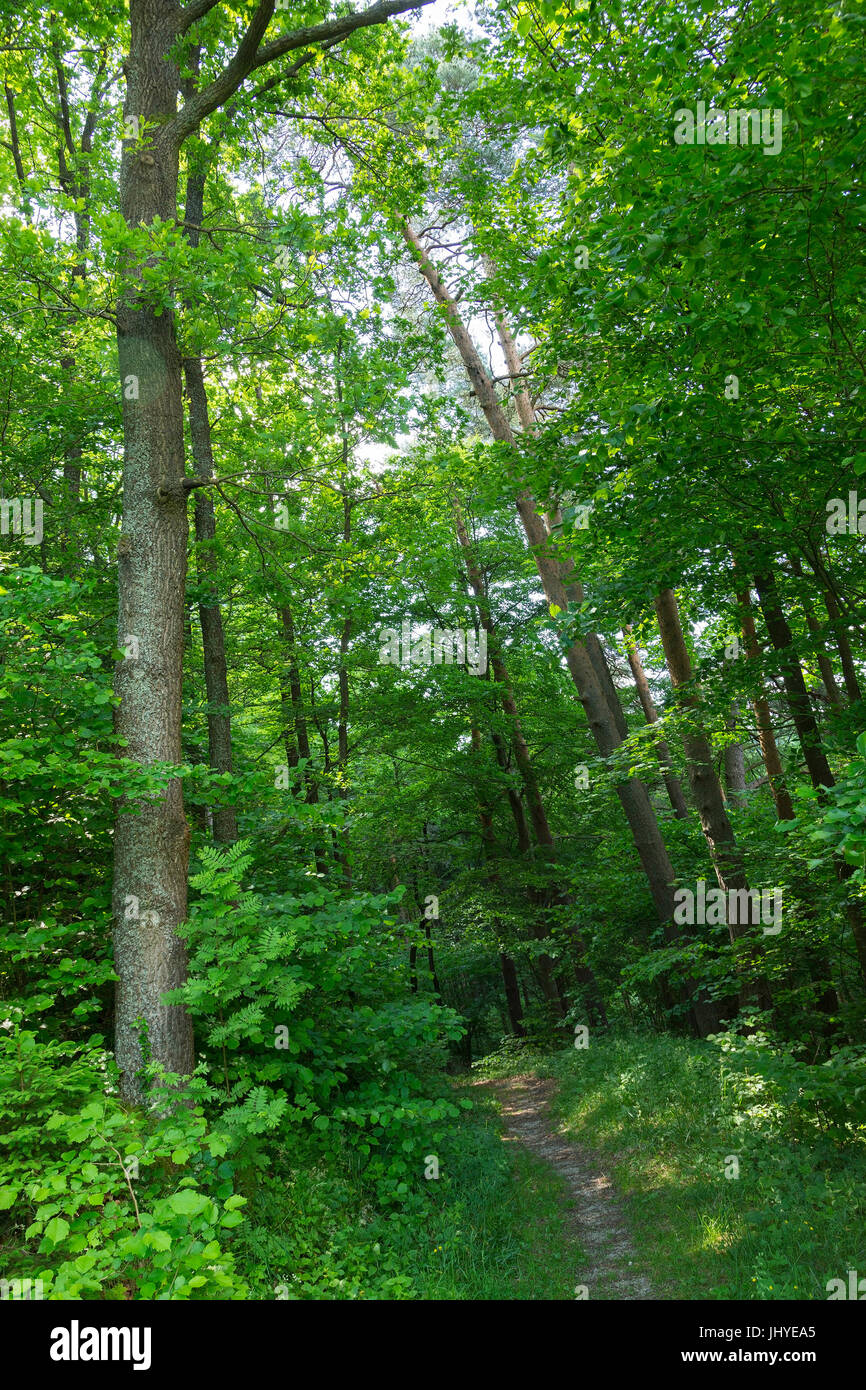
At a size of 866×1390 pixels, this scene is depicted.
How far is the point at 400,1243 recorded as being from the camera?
17.7 ft

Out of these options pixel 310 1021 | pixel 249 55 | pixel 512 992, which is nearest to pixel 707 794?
pixel 310 1021

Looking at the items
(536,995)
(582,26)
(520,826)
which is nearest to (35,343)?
(582,26)

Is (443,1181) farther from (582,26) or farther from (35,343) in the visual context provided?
(582,26)

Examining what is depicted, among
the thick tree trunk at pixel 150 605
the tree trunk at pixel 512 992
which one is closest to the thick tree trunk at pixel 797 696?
the thick tree trunk at pixel 150 605

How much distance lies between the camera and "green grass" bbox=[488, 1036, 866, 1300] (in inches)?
191

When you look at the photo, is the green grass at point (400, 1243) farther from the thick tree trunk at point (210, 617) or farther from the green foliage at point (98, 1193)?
the thick tree trunk at point (210, 617)

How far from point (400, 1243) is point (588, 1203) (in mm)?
2521

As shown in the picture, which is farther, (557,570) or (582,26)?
(557,570)

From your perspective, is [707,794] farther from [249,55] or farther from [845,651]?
[249,55]

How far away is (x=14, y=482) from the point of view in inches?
336

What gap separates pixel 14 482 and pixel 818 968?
1117cm

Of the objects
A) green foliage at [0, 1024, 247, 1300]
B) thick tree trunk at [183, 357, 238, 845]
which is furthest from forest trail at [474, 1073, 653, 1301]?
thick tree trunk at [183, 357, 238, 845]

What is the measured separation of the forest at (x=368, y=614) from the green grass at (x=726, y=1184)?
40 millimetres

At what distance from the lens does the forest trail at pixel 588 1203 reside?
5.39 metres
